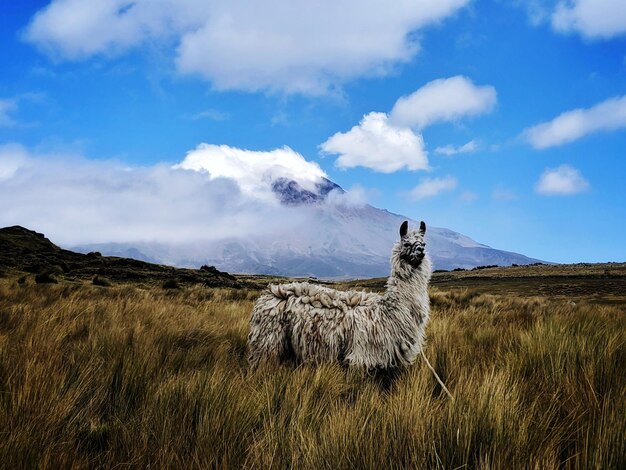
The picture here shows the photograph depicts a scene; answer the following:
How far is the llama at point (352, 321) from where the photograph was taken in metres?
4.62

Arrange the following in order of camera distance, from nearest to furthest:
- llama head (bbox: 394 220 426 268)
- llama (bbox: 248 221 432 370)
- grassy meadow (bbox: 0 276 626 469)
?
1. grassy meadow (bbox: 0 276 626 469)
2. llama (bbox: 248 221 432 370)
3. llama head (bbox: 394 220 426 268)

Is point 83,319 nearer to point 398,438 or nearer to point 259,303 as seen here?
point 259,303

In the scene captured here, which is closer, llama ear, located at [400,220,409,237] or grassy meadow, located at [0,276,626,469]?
grassy meadow, located at [0,276,626,469]

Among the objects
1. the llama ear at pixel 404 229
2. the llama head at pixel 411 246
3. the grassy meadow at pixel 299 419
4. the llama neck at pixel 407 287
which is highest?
the llama ear at pixel 404 229

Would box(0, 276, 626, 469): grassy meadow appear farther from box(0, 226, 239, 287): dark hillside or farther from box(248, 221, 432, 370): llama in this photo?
box(0, 226, 239, 287): dark hillside

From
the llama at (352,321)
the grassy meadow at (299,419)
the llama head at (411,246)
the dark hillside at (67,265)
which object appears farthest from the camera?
the dark hillside at (67,265)

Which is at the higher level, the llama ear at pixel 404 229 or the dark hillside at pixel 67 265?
the llama ear at pixel 404 229

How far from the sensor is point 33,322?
5.85 metres

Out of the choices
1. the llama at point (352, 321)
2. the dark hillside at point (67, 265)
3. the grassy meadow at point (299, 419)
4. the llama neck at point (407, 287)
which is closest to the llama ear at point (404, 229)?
the llama at point (352, 321)

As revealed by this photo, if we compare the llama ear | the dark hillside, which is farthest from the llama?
the dark hillside

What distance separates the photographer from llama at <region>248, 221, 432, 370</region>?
4.62 metres

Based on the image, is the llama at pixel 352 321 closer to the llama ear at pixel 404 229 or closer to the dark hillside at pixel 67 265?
the llama ear at pixel 404 229

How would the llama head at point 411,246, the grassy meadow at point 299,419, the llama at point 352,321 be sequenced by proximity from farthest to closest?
the llama head at point 411,246 < the llama at point 352,321 < the grassy meadow at point 299,419

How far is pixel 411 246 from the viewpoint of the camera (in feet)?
16.5
